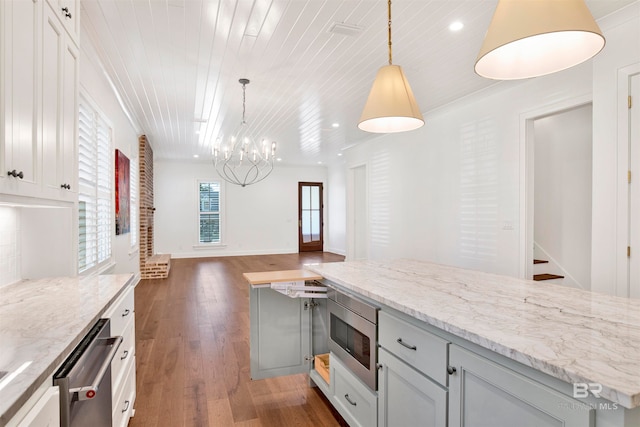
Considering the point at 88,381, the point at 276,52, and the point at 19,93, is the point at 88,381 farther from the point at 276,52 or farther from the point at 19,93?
the point at 276,52

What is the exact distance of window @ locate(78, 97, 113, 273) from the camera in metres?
3.19

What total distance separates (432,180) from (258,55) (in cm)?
318

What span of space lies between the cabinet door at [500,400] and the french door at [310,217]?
404 inches

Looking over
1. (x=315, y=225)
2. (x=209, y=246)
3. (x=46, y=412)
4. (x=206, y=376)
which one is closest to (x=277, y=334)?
(x=206, y=376)

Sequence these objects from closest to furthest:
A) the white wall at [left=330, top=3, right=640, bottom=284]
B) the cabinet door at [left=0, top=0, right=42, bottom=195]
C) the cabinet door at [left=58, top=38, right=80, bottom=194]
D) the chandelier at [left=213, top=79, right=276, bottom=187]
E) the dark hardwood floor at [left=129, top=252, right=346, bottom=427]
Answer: the cabinet door at [left=0, top=0, right=42, bottom=195], the cabinet door at [left=58, top=38, right=80, bottom=194], the dark hardwood floor at [left=129, top=252, right=346, bottom=427], the white wall at [left=330, top=3, right=640, bottom=284], the chandelier at [left=213, top=79, right=276, bottom=187]

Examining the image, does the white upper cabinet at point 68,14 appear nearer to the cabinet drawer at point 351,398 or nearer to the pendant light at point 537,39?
the pendant light at point 537,39

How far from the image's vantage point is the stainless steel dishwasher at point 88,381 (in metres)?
1.07

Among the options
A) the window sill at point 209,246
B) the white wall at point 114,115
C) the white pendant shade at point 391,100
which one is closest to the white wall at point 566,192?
the white pendant shade at point 391,100

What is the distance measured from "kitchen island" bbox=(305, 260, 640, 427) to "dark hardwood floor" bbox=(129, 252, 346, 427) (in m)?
1.04

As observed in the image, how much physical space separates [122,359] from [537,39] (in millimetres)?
2540

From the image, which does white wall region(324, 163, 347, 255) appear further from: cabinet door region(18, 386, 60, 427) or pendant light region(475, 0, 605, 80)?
cabinet door region(18, 386, 60, 427)

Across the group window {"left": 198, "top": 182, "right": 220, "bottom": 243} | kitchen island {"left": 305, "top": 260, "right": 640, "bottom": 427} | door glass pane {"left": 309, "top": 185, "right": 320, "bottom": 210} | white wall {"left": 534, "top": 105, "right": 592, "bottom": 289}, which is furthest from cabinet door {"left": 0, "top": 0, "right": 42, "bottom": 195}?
door glass pane {"left": 309, "top": 185, "right": 320, "bottom": 210}

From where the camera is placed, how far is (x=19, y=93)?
1459 mm

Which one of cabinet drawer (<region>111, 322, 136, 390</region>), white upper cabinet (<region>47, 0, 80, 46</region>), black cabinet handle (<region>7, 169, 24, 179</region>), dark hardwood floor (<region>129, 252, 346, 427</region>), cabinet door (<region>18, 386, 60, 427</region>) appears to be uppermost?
white upper cabinet (<region>47, 0, 80, 46</region>)
